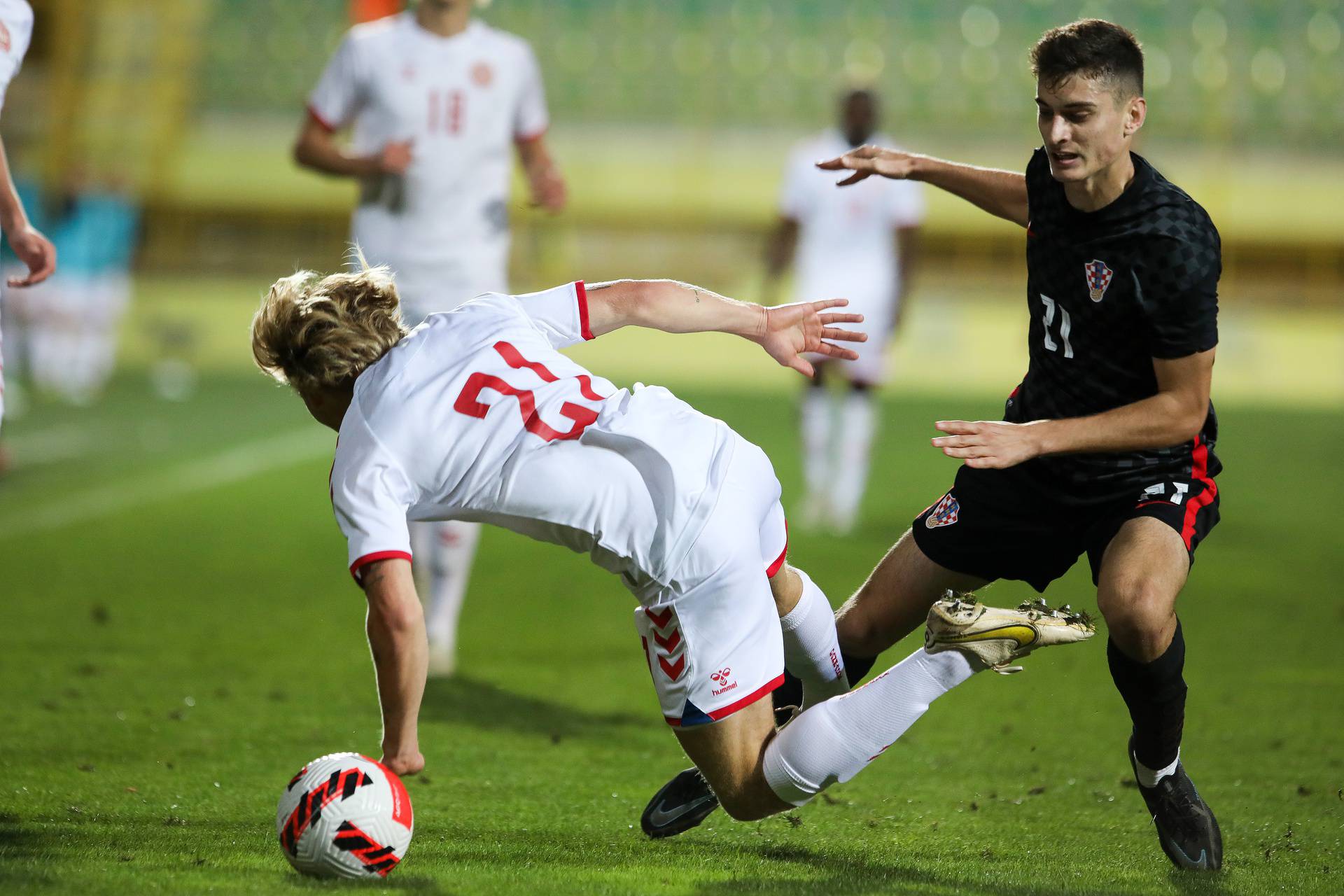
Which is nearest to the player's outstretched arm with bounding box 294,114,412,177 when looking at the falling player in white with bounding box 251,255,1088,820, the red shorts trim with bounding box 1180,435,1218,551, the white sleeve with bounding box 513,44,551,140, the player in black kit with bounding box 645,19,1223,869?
the white sleeve with bounding box 513,44,551,140

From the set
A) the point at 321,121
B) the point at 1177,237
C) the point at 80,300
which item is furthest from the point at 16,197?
the point at 80,300

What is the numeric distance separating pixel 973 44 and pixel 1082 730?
20.6 metres

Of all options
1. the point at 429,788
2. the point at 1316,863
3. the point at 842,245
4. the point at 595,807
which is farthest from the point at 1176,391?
the point at 842,245

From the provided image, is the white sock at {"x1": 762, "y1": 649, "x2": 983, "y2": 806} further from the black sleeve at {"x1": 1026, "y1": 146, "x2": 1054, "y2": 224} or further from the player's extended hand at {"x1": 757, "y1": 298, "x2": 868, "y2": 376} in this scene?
the black sleeve at {"x1": 1026, "y1": 146, "x2": 1054, "y2": 224}

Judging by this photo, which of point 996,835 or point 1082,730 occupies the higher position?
point 996,835

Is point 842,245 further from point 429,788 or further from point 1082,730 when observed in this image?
point 429,788

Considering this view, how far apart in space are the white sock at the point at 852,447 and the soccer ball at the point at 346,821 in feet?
19.9

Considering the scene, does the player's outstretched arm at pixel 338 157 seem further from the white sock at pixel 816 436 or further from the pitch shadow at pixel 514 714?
the white sock at pixel 816 436

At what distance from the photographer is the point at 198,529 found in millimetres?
8625

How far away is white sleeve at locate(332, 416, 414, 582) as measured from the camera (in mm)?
2900

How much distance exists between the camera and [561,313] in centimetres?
335

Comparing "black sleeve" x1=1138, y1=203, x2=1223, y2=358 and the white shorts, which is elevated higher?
"black sleeve" x1=1138, y1=203, x2=1223, y2=358

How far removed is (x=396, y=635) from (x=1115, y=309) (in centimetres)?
178

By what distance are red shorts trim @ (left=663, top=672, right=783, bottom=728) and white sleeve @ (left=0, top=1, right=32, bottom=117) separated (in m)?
2.42
